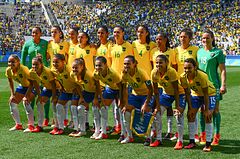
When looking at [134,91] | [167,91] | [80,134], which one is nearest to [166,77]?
[167,91]

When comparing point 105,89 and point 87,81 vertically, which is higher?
point 87,81

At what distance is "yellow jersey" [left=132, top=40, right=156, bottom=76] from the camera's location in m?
8.73

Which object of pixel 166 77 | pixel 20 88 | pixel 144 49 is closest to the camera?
pixel 166 77

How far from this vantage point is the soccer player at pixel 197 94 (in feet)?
23.7

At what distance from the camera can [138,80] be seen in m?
7.90

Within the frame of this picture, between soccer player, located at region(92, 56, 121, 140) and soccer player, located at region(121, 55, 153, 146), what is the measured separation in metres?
0.32

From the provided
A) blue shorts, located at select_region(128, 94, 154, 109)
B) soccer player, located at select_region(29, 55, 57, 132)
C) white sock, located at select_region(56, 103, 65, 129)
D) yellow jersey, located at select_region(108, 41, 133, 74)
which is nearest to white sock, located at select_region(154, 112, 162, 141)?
blue shorts, located at select_region(128, 94, 154, 109)

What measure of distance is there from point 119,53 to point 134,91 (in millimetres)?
1078

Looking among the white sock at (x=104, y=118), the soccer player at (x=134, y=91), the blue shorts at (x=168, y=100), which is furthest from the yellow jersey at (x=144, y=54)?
the white sock at (x=104, y=118)

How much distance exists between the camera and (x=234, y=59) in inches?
1460

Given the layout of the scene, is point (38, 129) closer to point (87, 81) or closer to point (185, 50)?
point (87, 81)

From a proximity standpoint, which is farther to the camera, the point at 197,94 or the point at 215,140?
the point at 215,140

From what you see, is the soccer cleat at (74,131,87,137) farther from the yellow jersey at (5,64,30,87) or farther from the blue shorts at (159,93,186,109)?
the blue shorts at (159,93,186,109)

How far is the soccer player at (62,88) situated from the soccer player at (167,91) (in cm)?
173
